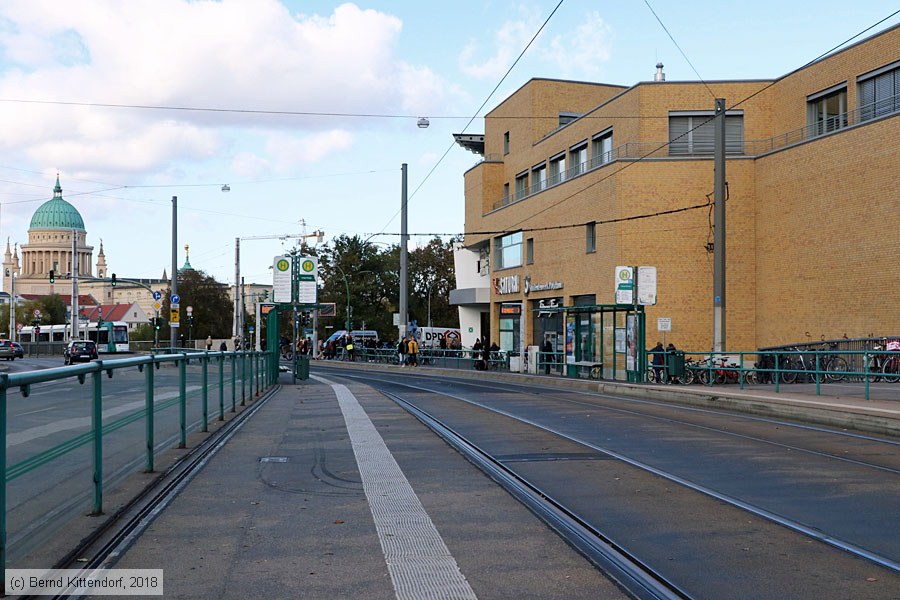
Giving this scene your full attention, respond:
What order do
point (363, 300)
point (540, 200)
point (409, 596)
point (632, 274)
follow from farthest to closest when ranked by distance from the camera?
point (363, 300) < point (540, 200) < point (632, 274) < point (409, 596)

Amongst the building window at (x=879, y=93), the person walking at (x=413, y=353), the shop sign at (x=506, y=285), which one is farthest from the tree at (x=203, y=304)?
the building window at (x=879, y=93)

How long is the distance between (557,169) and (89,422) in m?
43.8

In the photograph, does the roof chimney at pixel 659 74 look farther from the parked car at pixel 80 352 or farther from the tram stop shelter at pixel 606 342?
the parked car at pixel 80 352

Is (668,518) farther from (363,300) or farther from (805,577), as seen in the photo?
(363,300)

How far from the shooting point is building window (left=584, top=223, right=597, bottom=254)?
43656mm

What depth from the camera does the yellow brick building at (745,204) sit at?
107 ft

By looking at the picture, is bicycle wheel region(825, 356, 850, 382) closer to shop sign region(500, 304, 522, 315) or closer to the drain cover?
shop sign region(500, 304, 522, 315)

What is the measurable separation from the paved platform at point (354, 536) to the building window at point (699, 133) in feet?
103

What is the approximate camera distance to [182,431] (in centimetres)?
1206

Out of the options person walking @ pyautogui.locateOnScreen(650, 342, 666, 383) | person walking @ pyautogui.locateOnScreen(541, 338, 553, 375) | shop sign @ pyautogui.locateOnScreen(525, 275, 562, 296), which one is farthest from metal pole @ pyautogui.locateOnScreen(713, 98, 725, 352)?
shop sign @ pyautogui.locateOnScreen(525, 275, 562, 296)

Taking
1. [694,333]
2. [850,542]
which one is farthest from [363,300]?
[850,542]

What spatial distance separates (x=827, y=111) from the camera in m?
36.1

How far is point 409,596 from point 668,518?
3.17m

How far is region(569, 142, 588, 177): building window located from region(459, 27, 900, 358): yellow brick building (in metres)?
0.08
